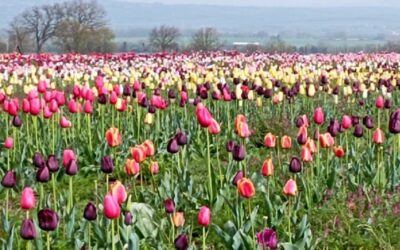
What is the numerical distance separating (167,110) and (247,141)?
5.44ft

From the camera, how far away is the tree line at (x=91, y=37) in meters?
40.2

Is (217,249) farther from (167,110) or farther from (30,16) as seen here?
(30,16)

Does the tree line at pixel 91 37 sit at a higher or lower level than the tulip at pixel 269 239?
lower

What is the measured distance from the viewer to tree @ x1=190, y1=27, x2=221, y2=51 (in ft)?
135

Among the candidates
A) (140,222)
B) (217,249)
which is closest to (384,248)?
(217,249)

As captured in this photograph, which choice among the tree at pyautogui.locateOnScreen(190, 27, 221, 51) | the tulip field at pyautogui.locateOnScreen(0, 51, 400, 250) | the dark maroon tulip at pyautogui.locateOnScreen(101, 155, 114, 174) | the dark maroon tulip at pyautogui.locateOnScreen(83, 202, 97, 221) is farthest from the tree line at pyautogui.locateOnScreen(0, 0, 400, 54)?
the dark maroon tulip at pyautogui.locateOnScreen(83, 202, 97, 221)

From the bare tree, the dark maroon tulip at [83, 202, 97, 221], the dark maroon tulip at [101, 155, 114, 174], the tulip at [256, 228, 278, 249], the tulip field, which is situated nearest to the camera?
the tulip at [256, 228, 278, 249]

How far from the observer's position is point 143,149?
19.5 feet

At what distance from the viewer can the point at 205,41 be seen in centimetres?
4266

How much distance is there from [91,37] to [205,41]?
1426cm

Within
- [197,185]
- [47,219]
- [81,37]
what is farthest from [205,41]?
[47,219]

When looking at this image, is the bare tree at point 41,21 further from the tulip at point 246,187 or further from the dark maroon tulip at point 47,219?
the dark maroon tulip at point 47,219

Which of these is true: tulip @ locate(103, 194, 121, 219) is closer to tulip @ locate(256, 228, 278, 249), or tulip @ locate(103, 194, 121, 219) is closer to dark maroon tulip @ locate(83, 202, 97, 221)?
dark maroon tulip @ locate(83, 202, 97, 221)

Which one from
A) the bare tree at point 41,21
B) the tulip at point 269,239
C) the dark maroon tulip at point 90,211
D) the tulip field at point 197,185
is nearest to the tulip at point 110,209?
the tulip field at point 197,185
